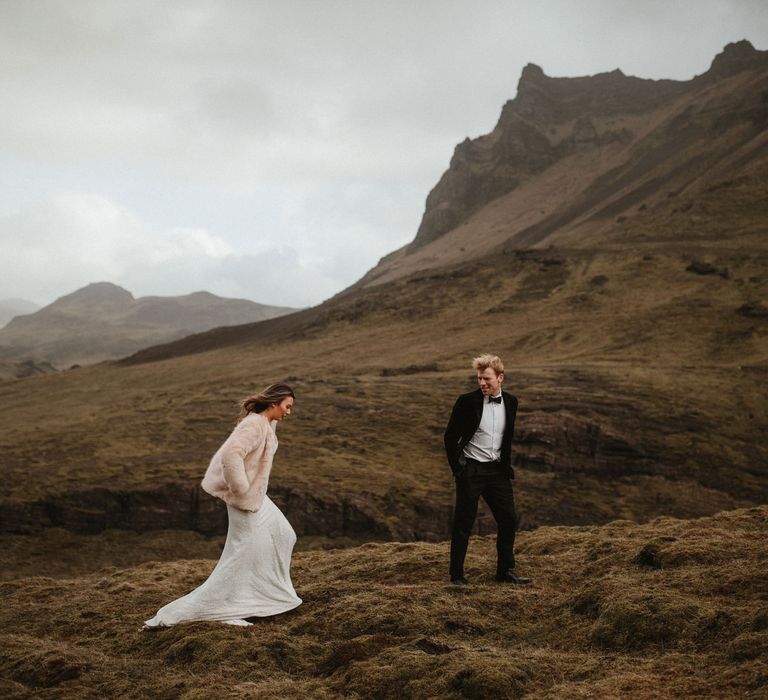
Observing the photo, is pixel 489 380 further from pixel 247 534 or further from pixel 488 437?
pixel 247 534

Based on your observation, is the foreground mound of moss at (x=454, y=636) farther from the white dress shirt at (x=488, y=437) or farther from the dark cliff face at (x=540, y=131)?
the dark cliff face at (x=540, y=131)

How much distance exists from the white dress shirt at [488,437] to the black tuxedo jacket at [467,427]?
1.7 inches

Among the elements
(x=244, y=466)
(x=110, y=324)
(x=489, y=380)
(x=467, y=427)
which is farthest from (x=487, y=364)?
(x=110, y=324)

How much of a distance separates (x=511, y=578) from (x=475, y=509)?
846 millimetres

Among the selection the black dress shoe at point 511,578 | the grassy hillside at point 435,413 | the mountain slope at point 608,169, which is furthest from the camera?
the mountain slope at point 608,169

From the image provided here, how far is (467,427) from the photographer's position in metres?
7.14

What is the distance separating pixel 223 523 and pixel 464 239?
8418 cm

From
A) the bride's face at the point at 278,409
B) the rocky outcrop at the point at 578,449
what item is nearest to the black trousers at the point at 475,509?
the bride's face at the point at 278,409

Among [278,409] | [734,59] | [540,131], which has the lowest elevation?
[278,409]

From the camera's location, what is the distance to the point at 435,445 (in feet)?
77.6

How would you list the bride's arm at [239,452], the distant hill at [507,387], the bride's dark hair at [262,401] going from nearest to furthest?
the bride's arm at [239,452] < the bride's dark hair at [262,401] < the distant hill at [507,387]

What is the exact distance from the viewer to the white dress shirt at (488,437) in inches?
281

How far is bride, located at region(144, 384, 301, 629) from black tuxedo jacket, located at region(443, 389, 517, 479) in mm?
1692

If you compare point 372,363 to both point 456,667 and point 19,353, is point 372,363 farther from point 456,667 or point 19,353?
point 19,353
